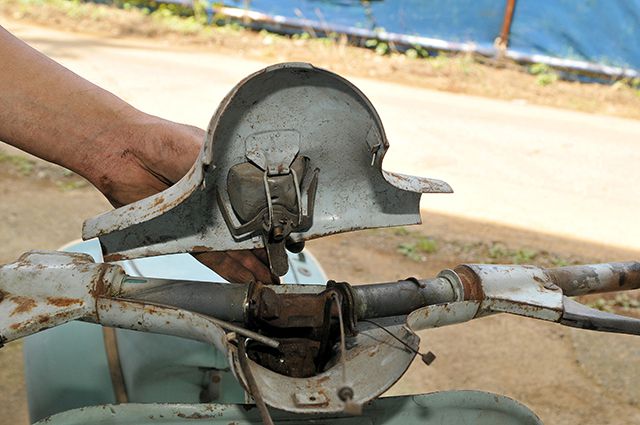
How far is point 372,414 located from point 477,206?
3.45 metres

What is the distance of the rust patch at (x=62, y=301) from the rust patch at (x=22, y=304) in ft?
0.08

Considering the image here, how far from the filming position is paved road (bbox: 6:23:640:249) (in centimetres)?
449

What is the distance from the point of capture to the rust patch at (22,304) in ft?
3.47

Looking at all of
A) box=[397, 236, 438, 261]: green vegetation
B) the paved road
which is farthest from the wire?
the paved road

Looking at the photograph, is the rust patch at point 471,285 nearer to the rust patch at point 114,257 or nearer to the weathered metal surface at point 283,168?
the weathered metal surface at point 283,168

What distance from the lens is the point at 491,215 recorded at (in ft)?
14.3

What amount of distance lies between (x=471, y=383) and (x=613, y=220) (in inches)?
77.7

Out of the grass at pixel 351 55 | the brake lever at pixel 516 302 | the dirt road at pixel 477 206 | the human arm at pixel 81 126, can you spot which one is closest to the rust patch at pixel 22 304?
the human arm at pixel 81 126

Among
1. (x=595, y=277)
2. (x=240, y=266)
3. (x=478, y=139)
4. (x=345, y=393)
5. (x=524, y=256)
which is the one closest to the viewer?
(x=345, y=393)

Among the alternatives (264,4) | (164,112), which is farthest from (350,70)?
(164,112)

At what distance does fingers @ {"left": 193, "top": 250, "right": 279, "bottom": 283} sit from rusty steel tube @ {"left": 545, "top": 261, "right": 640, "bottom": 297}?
0.50m

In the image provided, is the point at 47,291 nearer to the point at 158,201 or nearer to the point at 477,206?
the point at 158,201

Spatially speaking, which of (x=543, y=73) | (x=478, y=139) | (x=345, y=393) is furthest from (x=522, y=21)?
(x=345, y=393)

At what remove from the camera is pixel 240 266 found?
1.43 m
